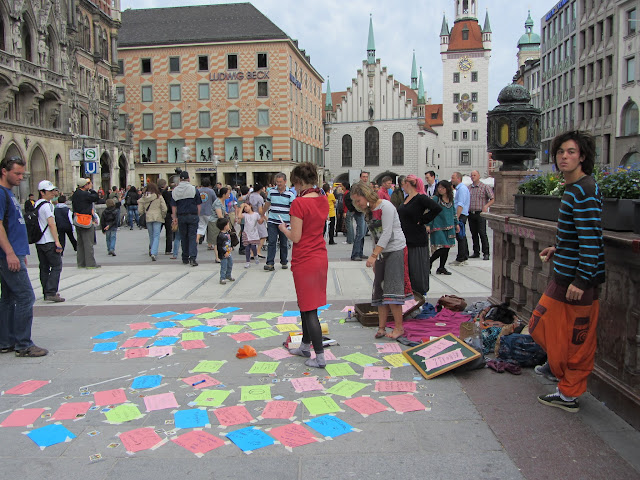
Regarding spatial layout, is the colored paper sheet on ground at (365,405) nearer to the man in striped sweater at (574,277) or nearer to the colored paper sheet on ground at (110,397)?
the man in striped sweater at (574,277)

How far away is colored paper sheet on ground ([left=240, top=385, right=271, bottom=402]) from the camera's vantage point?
4297 millimetres

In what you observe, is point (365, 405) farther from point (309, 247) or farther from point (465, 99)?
point (465, 99)

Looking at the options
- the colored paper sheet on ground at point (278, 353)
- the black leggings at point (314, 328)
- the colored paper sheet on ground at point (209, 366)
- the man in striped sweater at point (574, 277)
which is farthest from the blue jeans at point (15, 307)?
the man in striped sweater at point (574, 277)

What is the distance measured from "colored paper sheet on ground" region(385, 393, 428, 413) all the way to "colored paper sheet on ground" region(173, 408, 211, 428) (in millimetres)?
1312

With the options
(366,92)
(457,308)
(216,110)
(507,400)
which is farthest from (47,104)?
(366,92)

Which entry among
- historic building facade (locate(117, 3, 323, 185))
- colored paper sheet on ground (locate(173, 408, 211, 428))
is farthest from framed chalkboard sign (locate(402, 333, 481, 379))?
historic building facade (locate(117, 3, 323, 185))

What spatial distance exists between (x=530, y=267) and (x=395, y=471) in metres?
3.18

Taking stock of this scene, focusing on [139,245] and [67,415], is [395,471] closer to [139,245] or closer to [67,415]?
[67,415]

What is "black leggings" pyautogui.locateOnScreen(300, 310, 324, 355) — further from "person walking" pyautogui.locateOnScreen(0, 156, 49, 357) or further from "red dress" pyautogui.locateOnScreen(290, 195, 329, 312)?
"person walking" pyautogui.locateOnScreen(0, 156, 49, 357)

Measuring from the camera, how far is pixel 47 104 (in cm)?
3184

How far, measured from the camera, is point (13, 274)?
17.2 ft

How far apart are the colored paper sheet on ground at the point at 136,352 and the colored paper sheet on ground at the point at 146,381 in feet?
2.09

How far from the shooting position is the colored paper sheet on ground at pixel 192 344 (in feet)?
18.6

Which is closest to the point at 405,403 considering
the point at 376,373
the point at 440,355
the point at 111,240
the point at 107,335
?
the point at 376,373
